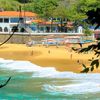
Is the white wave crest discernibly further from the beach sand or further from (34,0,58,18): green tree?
(34,0,58,18): green tree

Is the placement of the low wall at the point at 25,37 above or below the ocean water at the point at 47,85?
above

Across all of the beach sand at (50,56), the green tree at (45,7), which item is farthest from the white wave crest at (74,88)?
the green tree at (45,7)

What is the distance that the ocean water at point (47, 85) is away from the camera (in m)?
24.1

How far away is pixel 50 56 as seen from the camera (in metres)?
44.4

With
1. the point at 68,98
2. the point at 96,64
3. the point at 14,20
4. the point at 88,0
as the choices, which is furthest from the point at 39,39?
the point at 96,64

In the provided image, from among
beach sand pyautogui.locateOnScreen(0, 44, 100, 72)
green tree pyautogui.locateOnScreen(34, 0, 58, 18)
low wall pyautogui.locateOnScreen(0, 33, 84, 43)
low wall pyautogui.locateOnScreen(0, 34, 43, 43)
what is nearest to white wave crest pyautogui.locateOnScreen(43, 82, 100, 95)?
beach sand pyautogui.locateOnScreen(0, 44, 100, 72)

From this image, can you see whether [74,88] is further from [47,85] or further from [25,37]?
[25,37]

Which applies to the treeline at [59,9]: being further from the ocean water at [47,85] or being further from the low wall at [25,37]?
the ocean water at [47,85]

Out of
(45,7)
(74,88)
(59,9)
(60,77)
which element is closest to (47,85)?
(74,88)

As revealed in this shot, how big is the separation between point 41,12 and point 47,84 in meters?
41.7

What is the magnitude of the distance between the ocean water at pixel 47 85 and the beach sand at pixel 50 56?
6.62ft

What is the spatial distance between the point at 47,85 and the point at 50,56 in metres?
16.9

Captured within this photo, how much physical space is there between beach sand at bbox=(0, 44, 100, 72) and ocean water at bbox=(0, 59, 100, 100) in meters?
2.02

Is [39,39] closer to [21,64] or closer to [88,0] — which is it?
[88,0]
